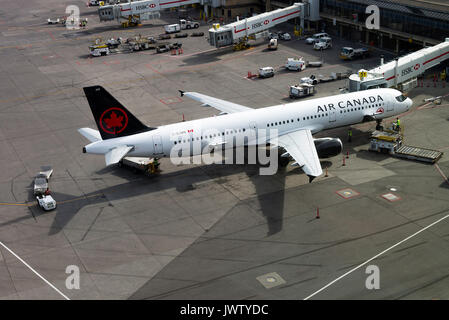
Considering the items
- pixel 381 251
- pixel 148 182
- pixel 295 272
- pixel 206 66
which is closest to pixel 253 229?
pixel 295 272

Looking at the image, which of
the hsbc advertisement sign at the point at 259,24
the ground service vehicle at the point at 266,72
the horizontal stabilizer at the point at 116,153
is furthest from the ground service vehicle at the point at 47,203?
the hsbc advertisement sign at the point at 259,24

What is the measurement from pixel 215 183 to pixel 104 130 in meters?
12.5

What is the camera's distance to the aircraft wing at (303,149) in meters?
47.7

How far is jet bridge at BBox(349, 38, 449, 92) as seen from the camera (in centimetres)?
6950

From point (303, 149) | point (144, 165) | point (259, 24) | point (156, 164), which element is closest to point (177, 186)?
point (156, 164)

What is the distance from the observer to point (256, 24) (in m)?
109

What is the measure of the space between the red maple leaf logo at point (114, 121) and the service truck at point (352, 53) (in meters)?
54.4

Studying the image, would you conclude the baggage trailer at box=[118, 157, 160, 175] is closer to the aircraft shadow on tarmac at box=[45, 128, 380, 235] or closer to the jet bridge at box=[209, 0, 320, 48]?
the aircraft shadow on tarmac at box=[45, 128, 380, 235]

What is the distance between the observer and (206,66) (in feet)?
317

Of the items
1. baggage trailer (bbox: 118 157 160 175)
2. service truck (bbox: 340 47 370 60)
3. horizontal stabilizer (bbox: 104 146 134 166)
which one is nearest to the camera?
horizontal stabilizer (bbox: 104 146 134 166)

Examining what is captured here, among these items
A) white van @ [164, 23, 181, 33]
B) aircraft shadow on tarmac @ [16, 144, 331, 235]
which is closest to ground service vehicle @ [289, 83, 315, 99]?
aircraft shadow on tarmac @ [16, 144, 331, 235]

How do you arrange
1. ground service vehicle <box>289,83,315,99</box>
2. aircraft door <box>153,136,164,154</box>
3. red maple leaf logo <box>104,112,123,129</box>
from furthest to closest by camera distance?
ground service vehicle <box>289,83,315,99</box> < aircraft door <box>153,136,164,154</box> < red maple leaf logo <box>104,112,123,129</box>

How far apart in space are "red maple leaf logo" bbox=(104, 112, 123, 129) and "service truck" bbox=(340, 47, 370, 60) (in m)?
54.4

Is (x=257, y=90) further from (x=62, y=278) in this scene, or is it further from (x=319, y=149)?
(x=62, y=278)
